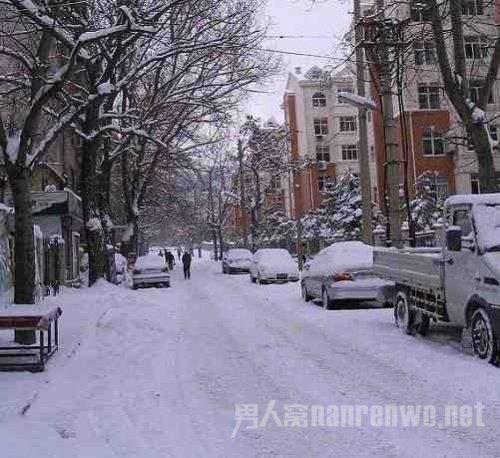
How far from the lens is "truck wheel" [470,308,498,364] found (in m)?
8.30

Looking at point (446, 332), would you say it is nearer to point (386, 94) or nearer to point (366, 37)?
point (386, 94)

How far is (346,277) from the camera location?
15.9 metres

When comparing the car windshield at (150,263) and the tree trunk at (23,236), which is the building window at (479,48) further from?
the car windshield at (150,263)

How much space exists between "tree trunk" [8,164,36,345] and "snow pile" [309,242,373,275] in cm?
763

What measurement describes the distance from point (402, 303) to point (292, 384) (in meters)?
4.91

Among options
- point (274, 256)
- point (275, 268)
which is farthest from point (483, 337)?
point (274, 256)

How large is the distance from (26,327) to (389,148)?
31.6 ft

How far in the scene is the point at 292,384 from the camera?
7734mm

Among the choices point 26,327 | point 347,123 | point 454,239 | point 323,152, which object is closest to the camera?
point 26,327

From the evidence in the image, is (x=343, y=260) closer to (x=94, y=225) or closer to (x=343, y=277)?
(x=343, y=277)

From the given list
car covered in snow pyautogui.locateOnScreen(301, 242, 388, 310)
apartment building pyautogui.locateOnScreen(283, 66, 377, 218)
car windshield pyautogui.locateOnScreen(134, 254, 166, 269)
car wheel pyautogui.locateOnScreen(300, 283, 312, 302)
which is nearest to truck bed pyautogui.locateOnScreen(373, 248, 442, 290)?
car covered in snow pyautogui.locateOnScreen(301, 242, 388, 310)

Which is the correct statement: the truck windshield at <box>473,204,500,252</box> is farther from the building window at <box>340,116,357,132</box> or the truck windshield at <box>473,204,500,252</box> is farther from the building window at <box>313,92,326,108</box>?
the building window at <box>313,92,326,108</box>

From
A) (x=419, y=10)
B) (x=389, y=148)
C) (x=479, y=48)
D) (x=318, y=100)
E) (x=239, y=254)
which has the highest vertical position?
(x=318, y=100)

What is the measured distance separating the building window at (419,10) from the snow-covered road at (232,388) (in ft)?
21.0
